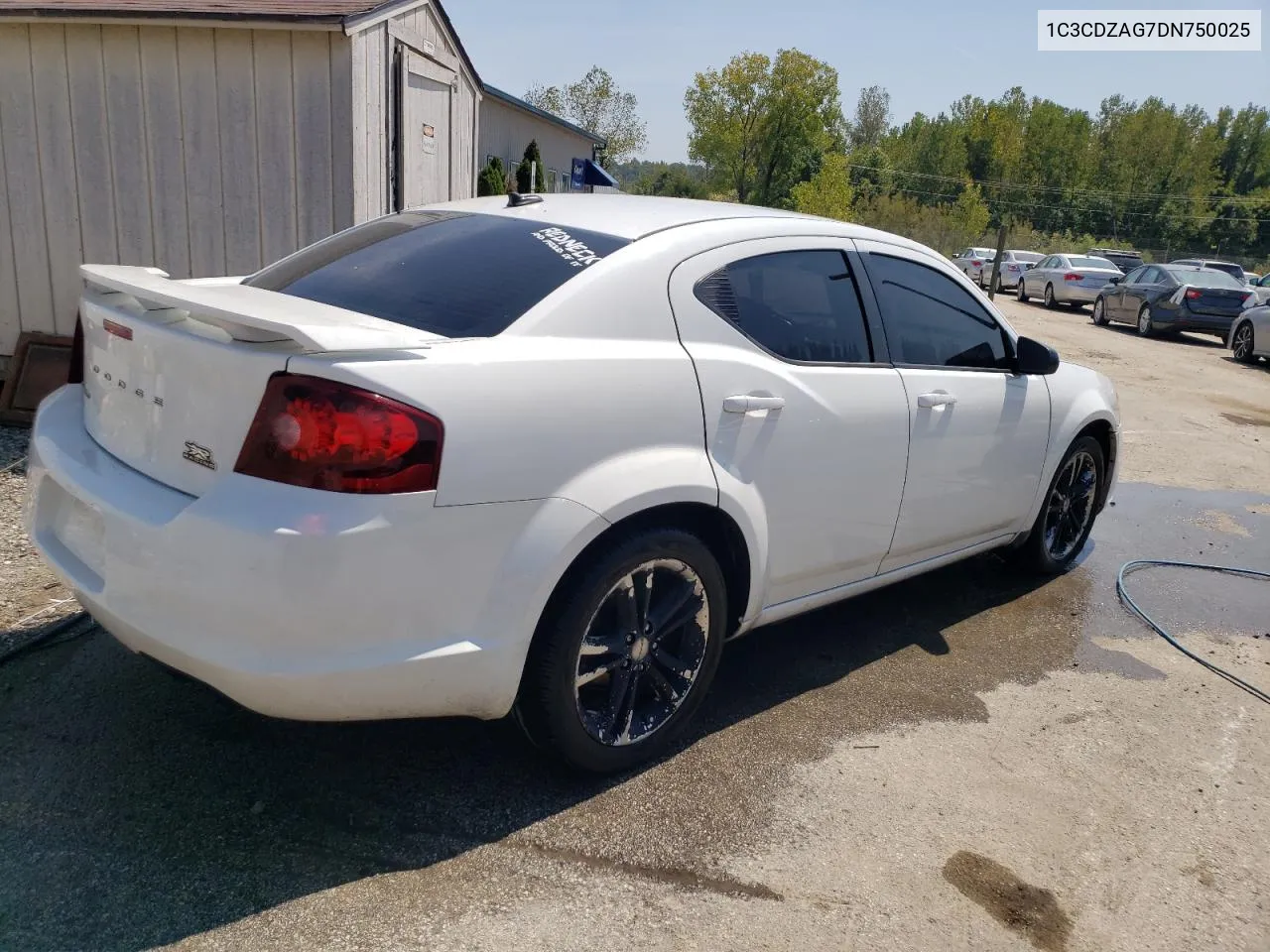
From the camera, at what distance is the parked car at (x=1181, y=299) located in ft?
64.8

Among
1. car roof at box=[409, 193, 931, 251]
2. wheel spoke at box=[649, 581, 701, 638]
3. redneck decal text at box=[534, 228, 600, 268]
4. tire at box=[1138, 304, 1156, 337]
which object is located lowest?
tire at box=[1138, 304, 1156, 337]

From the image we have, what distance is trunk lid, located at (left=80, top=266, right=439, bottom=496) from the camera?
2459 millimetres

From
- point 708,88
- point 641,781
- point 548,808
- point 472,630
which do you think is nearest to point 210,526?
point 472,630

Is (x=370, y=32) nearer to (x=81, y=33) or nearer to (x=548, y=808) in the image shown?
(x=81, y=33)

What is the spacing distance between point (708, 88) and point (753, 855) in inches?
2800

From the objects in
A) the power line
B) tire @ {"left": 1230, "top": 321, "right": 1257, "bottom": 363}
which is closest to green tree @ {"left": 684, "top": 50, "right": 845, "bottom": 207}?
the power line

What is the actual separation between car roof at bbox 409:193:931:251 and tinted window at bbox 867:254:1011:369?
15 centimetres

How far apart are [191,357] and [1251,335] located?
1774 cm

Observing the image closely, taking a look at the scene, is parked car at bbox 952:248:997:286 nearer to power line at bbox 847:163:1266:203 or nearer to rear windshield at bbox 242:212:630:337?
rear windshield at bbox 242:212:630:337

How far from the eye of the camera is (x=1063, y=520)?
524 cm

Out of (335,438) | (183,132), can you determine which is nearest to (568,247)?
(335,438)

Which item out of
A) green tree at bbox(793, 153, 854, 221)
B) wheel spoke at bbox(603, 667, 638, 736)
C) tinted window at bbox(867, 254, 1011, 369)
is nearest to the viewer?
wheel spoke at bbox(603, 667, 638, 736)

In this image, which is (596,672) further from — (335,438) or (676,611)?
(335,438)

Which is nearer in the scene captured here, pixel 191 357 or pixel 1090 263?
pixel 191 357
